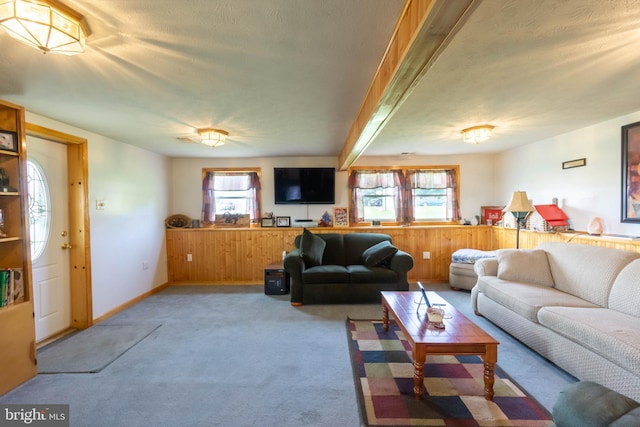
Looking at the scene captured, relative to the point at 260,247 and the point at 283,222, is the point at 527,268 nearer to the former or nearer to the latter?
the point at 283,222

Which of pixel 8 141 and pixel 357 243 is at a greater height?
pixel 8 141

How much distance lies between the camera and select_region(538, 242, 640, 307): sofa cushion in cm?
242

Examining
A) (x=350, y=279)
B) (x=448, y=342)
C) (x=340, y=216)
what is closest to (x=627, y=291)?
(x=448, y=342)

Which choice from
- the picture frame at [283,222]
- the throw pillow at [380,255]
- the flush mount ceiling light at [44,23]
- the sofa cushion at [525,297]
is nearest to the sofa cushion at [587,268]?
the sofa cushion at [525,297]

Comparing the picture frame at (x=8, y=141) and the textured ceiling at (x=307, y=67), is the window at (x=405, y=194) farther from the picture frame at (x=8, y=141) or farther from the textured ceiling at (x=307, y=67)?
the picture frame at (x=8, y=141)

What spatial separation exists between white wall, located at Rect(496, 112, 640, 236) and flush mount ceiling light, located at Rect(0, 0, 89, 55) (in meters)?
4.69

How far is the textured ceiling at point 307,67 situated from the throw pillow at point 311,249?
1.68 meters

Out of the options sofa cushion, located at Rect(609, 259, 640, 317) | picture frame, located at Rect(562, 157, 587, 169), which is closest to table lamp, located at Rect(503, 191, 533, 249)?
picture frame, located at Rect(562, 157, 587, 169)

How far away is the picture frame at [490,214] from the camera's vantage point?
492 centimetres

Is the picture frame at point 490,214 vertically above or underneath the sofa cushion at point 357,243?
above

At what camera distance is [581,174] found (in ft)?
11.4

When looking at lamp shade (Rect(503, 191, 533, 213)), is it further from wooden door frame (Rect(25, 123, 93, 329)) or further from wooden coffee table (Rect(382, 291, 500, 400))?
wooden door frame (Rect(25, 123, 93, 329))

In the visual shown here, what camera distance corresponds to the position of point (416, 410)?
1804 mm

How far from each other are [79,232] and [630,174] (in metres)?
6.09
